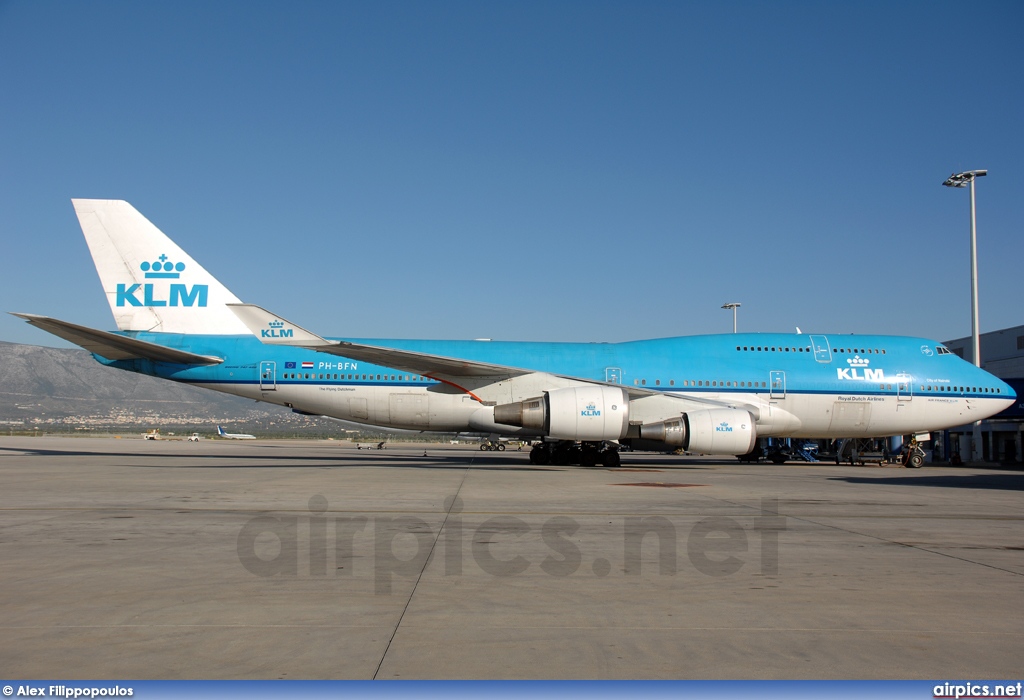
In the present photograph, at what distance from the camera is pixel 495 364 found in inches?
877

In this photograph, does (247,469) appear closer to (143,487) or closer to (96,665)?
(143,487)

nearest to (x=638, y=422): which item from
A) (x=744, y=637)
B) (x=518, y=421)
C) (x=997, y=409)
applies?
(x=518, y=421)

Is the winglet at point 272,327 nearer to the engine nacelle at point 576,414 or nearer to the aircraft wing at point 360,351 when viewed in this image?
the aircraft wing at point 360,351

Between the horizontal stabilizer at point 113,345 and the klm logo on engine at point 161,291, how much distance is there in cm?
173

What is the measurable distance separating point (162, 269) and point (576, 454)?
1436 cm

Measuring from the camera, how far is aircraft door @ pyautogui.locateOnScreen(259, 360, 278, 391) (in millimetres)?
23234

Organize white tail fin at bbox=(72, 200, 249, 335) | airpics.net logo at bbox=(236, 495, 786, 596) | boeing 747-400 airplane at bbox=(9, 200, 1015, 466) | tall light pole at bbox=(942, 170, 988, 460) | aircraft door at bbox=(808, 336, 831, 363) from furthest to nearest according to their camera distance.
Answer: tall light pole at bbox=(942, 170, 988, 460)
aircraft door at bbox=(808, 336, 831, 363)
white tail fin at bbox=(72, 200, 249, 335)
boeing 747-400 airplane at bbox=(9, 200, 1015, 466)
airpics.net logo at bbox=(236, 495, 786, 596)

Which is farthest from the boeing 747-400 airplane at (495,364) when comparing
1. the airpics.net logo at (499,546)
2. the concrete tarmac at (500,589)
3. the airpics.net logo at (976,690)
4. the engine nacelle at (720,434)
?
the airpics.net logo at (976,690)

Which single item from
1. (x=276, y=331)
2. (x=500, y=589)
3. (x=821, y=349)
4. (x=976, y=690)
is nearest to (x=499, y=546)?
(x=500, y=589)

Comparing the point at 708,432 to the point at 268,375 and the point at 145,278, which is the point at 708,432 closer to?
the point at 268,375

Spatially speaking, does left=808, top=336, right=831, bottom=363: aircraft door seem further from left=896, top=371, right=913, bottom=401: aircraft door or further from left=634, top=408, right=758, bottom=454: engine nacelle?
left=634, top=408, right=758, bottom=454: engine nacelle

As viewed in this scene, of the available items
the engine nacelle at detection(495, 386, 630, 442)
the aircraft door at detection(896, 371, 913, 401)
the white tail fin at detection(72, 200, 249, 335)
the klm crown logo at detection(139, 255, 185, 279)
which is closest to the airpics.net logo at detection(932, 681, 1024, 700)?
the engine nacelle at detection(495, 386, 630, 442)

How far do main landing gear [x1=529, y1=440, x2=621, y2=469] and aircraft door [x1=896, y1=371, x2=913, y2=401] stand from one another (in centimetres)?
930

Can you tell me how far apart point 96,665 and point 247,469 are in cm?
1647
